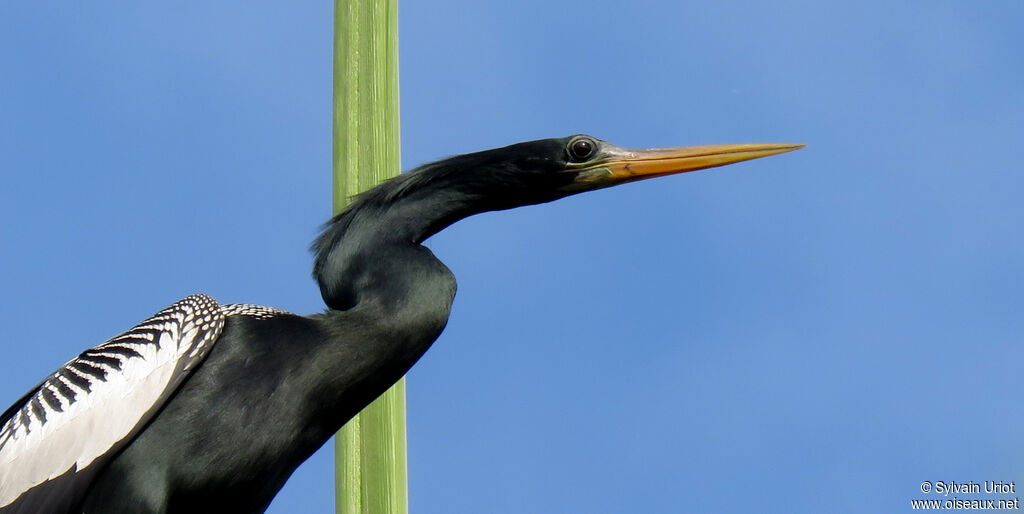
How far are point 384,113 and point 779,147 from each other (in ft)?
4.90

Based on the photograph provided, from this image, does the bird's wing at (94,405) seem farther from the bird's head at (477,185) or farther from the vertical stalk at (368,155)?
the vertical stalk at (368,155)

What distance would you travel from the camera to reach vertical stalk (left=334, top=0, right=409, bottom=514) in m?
3.35

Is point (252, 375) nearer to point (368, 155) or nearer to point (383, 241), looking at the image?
point (383, 241)

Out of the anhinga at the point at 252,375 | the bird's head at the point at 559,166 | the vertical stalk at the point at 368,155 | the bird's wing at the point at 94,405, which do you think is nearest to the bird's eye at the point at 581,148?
the bird's head at the point at 559,166

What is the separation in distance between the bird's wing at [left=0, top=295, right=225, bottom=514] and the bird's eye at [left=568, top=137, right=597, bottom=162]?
1.42m

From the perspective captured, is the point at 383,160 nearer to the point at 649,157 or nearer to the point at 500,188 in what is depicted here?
the point at 500,188

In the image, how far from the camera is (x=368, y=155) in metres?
3.52

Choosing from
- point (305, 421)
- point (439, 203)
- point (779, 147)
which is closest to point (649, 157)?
point (779, 147)

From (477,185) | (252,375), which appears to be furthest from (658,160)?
(252,375)

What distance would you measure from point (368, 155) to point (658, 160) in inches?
48.0

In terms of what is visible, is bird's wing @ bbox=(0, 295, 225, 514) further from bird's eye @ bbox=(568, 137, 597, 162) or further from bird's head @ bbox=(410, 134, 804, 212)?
bird's eye @ bbox=(568, 137, 597, 162)

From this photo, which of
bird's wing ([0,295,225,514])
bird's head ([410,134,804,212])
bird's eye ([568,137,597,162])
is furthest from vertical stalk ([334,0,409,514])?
bird's eye ([568,137,597,162])

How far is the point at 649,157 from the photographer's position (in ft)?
13.8

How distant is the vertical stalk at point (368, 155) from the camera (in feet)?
11.0
